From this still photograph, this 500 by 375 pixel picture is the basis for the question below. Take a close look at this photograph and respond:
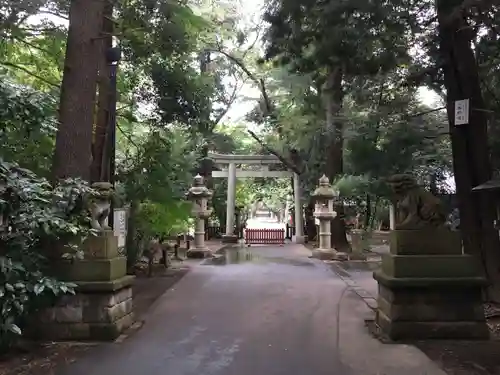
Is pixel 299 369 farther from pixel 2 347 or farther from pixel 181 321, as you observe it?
pixel 2 347

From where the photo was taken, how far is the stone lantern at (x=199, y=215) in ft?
52.9

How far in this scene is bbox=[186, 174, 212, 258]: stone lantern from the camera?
16114 millimetres

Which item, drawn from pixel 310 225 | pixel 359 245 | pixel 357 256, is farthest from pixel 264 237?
pixel 357 256

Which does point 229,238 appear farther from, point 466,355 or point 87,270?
point 466,355

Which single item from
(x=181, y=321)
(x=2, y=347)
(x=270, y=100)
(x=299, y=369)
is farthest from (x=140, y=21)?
(x=270, y=100)

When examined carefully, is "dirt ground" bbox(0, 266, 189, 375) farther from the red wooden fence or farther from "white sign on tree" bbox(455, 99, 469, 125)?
the red wooden fence

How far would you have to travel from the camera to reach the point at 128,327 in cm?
635

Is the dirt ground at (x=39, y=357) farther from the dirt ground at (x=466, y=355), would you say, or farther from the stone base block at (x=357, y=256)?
the stone base block at (x=357, y=256)

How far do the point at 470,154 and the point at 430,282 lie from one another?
2.86 metres

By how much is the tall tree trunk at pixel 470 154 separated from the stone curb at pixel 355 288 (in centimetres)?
174

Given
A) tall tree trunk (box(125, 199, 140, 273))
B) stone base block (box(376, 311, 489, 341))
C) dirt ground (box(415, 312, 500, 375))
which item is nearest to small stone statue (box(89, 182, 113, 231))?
stone base block (box(376, 311, 489, 341))

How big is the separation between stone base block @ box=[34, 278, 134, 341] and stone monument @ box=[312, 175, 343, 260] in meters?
10.5

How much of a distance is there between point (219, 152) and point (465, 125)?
18486mm

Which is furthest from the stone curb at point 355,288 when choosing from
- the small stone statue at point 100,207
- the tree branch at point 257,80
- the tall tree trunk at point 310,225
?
the tall tree trunk at point 310,225
